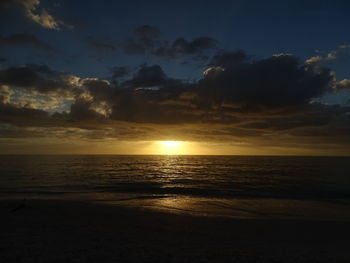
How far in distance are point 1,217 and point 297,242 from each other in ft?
→ 68.0

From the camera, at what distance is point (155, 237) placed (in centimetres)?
1488

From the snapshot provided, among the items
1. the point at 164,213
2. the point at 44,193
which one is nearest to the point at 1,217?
the point at 164,213

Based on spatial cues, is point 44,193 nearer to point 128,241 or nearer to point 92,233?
point 92,233

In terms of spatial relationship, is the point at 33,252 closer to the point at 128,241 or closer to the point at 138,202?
the point at 128,241

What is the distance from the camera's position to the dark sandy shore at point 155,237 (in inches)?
449

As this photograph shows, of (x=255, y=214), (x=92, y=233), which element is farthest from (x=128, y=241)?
(x=255, y=214)

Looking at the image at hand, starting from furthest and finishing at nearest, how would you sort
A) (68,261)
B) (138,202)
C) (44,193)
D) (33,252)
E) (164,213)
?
(44,193)
(138,202)
(164,213)
(33,252)
(68,261)

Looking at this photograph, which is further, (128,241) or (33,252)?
(128,241)

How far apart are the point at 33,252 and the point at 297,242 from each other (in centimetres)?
1473

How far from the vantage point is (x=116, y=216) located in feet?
67.1

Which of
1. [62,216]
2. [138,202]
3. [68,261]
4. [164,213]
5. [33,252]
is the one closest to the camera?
[68,261]

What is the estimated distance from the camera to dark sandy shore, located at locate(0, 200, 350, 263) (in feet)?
37.4

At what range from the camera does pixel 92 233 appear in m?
15.2

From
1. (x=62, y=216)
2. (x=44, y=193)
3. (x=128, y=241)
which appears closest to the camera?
(x=128, y=241)
